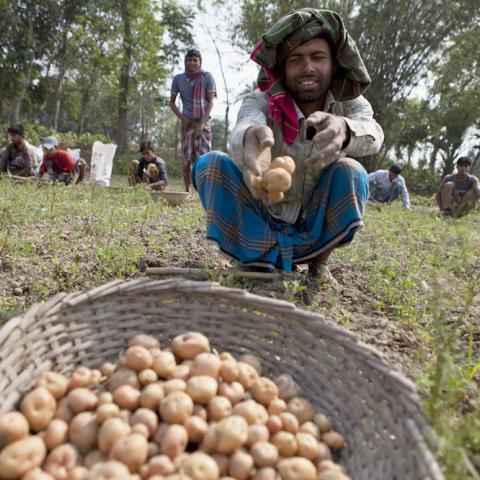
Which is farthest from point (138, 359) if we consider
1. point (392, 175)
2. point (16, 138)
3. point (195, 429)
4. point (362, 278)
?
point (392, 175)

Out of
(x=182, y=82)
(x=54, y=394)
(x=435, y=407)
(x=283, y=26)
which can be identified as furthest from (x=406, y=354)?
(x=182, y=82)

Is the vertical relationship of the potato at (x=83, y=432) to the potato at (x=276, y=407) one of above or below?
below

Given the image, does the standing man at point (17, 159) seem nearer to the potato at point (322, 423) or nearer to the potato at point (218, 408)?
the potato at point (218, 408)

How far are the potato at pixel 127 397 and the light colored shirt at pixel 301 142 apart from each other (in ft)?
4.31

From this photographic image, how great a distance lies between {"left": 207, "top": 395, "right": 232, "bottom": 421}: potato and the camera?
140 cm

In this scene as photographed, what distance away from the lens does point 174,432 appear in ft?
4.24

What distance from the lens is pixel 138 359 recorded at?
1.49 m

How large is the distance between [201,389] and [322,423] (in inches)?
15.4

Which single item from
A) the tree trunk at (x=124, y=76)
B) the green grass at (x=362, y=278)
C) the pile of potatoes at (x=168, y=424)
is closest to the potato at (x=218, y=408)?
the pile of potatoes at (x=168, y=424)

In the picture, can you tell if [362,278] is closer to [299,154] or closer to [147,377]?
[299,154]

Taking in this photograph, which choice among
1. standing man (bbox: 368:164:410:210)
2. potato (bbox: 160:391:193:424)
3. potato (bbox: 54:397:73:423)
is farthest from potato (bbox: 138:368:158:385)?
standing man (bbox: 368:164:410:210)

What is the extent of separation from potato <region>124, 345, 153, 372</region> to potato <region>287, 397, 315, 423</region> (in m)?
0.48

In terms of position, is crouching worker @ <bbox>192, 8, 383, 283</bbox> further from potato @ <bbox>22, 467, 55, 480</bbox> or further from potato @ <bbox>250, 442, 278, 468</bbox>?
potato @ <bbox>22, 467, 55, 480</bbox>

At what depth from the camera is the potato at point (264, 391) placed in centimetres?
149
